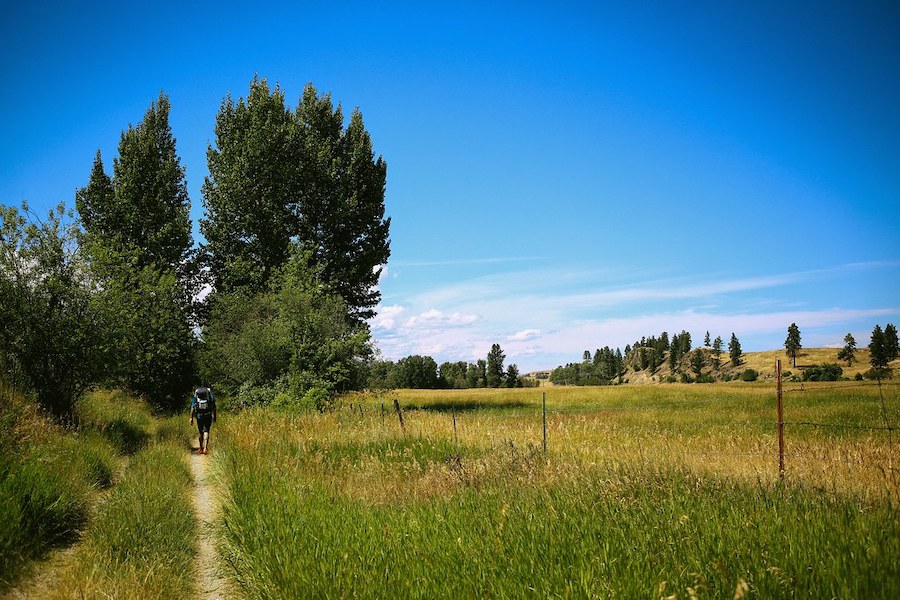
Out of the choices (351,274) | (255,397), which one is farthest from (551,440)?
(351,274)

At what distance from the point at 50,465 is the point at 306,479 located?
14.1 feet

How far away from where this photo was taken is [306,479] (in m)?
8.02

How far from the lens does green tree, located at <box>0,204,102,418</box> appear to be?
1311 centimetres

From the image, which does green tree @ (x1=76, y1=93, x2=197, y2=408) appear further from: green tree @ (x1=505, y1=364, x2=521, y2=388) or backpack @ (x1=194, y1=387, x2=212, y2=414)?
green tree @ (x1=505, y1=364, x2=521, y2=388)

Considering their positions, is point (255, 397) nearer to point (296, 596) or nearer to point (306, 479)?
point (306, 479)

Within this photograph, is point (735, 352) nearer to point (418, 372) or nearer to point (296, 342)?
point (418, 372)

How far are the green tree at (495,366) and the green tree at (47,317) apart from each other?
135552 mm

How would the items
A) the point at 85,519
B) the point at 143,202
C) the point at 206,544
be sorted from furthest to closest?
1. the point at 143,202
2. the point at 85,519
3. the point at 206,544

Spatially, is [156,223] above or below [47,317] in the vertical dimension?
above

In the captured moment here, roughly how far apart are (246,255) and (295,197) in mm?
4152

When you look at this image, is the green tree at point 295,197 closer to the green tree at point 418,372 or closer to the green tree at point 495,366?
the green tree at point 418,372


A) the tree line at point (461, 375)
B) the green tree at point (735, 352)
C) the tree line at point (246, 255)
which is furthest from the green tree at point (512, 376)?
the tree line at point (246, 255)

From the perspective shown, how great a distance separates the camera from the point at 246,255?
26.9 meters

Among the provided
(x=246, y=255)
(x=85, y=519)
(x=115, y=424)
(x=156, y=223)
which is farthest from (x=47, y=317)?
(x=156, y=223)
